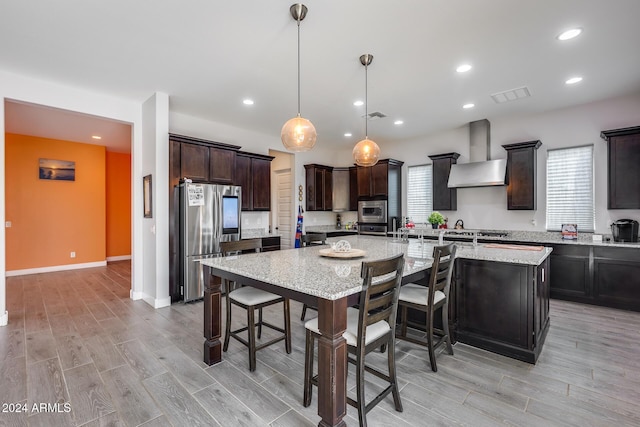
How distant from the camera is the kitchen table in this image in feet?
5.18

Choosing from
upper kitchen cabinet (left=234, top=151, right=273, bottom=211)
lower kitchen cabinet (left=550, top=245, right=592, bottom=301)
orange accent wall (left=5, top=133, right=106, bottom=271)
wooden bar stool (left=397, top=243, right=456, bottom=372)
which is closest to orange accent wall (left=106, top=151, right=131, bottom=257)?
orange accent wall (left=5, top=133, right=106, bottom=271)

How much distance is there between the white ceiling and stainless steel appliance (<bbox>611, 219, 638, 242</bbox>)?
179 cm

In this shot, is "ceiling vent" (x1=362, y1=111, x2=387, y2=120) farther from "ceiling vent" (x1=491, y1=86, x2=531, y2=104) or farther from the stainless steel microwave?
the stainless steel microwave

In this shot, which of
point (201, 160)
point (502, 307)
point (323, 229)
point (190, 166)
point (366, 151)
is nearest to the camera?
point (502, 307)

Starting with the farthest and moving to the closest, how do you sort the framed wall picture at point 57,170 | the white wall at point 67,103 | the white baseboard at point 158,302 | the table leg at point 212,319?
1. the framed wall picture at point 57,170
2. the white baseboard at point 158,302
3. the white wall at point 67,103
4. the table leg at point 212,319

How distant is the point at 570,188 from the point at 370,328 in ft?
15.5

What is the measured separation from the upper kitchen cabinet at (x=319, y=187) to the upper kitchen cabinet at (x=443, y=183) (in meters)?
2.38

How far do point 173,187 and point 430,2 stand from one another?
3.80 meters

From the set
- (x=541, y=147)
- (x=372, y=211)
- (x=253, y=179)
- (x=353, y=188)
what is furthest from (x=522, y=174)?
(x=253, y=179)

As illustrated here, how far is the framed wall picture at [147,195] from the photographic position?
4227 mm

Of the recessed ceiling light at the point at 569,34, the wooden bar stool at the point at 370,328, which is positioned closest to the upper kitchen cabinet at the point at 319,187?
the recessed ceiling light at the point at 569,34

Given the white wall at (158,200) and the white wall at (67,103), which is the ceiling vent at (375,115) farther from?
the white wall at (67,103)

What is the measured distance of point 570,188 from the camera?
15.3 feet

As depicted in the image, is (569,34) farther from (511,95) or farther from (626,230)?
(626,230)
